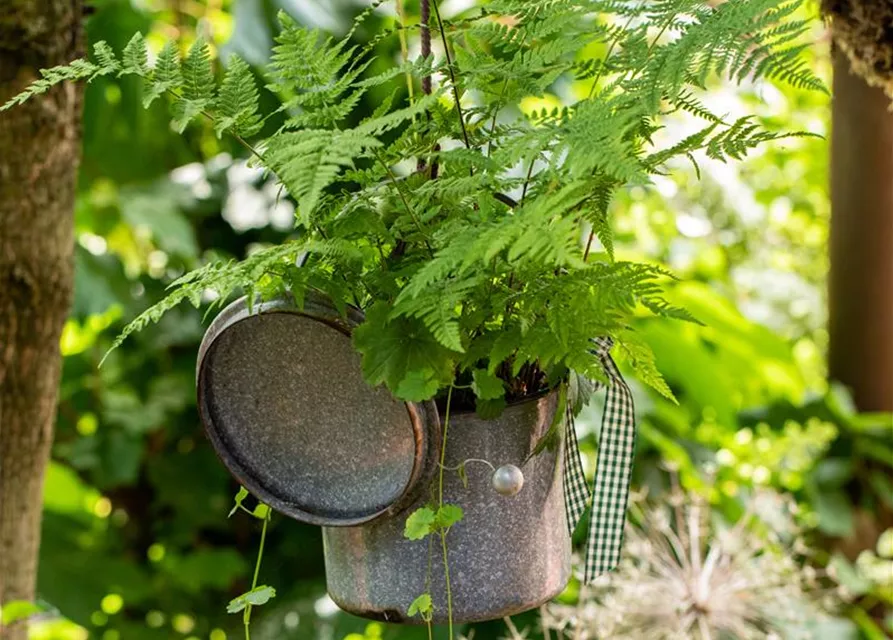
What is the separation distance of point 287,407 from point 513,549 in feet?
0.61

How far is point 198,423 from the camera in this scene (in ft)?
6.99

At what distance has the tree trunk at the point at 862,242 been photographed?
83.6 inches

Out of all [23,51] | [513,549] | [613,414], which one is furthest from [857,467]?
[23,51]

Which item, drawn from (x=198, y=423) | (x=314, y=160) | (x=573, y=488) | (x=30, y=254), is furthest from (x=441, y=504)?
(x=198, y=423)

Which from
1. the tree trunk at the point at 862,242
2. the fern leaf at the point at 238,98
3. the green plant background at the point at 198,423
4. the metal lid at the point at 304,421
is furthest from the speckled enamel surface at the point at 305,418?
the tree trunk at the point at 862,242

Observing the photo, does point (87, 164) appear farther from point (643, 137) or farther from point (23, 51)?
point (643, 137)

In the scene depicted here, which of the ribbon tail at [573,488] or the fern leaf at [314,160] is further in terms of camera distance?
the ribbon tail at [573,488]

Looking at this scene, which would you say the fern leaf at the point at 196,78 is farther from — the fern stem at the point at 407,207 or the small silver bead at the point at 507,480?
the small silver bead at the point at 507,480

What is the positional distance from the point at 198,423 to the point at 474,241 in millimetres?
1597

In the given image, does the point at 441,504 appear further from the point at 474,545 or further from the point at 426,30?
the point at 426,30

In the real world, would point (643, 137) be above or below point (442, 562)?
above

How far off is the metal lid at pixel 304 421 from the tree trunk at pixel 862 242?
1.61 m

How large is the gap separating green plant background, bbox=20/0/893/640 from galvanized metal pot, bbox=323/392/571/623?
2.72 ft

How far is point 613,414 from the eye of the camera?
0.91 meters
